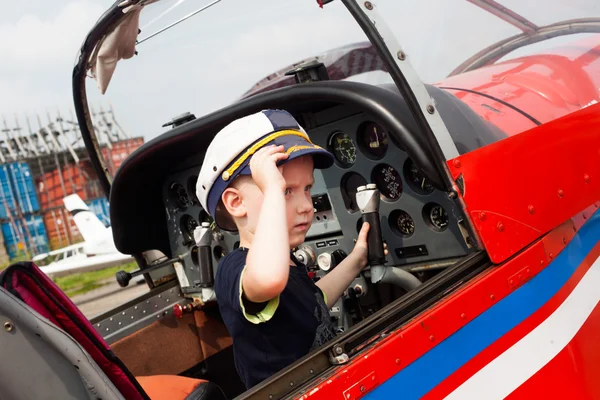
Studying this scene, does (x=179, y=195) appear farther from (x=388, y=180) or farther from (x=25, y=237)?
(x=25, y=237)

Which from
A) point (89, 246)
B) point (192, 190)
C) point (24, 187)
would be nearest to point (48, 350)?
point (192, 190)

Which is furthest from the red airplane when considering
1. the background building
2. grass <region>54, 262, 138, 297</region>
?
the background building

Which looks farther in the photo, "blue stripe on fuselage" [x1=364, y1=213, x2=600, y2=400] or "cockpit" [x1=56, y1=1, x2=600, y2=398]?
"cockpit" [x1=56, y1=1, x2=600, y2=398]

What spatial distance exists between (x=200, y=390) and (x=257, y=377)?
47cm

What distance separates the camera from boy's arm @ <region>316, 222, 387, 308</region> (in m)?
1.68

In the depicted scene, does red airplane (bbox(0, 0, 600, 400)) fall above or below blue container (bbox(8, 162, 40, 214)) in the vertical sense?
below

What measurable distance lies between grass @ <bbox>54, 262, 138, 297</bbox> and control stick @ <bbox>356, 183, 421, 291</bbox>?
36.2 ft

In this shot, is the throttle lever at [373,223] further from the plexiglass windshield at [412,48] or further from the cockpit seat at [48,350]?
the cockpit seat at [48,350]

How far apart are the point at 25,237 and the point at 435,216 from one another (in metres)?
22.7

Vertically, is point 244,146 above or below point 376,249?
above

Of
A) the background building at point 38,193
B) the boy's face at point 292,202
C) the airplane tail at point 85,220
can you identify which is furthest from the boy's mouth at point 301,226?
the background building at point 38,193

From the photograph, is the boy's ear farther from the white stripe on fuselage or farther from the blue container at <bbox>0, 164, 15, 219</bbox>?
the blue container at <bbox>0, 164, 15, 219</bbox>

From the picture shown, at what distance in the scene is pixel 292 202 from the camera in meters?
1.32

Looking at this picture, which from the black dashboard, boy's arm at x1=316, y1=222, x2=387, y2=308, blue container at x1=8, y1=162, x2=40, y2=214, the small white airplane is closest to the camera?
the black dashboard
